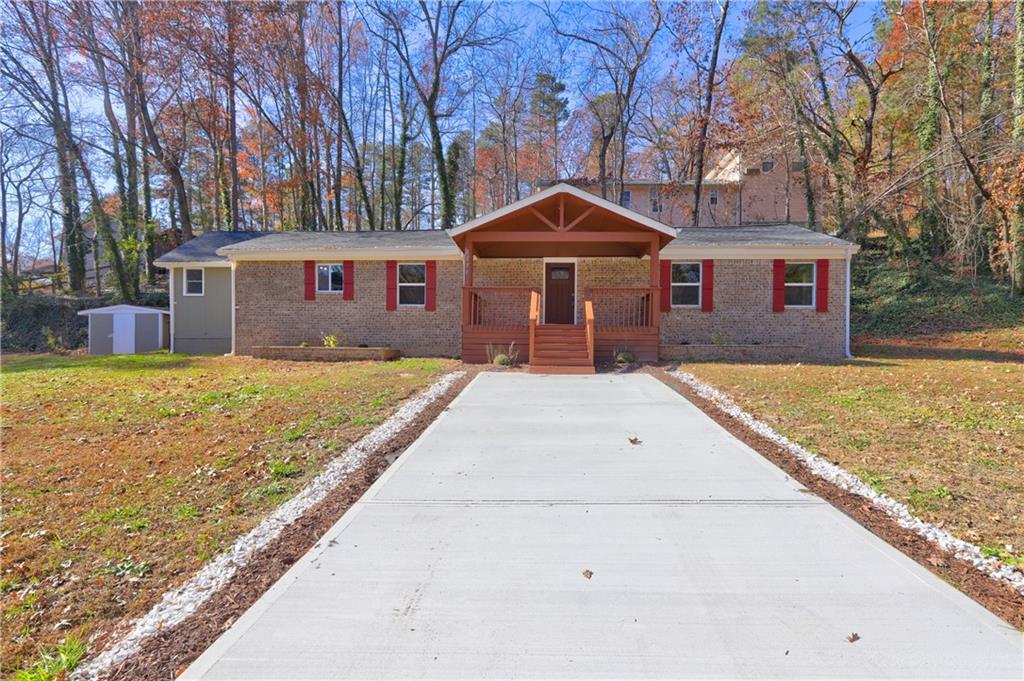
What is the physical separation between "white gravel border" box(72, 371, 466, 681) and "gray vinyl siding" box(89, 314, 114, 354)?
57.5 ft

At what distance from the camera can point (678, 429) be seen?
645 cm

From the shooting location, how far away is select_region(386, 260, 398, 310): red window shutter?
15102 mm

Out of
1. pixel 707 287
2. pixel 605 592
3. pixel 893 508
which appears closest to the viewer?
pixel 605 592

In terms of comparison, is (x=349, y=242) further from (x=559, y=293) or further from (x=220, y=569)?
(x=220, y=569)

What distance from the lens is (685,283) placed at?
14.9m

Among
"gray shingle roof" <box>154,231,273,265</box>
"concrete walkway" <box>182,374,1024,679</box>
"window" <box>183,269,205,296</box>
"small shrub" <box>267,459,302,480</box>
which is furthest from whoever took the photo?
"window" <box>183,269,205,296</box>

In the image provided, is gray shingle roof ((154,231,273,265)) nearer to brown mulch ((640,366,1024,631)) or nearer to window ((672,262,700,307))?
window ((672,262,700,307))

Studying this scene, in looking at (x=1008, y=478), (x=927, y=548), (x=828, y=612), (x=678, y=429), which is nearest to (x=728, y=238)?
(x=678, y=429)

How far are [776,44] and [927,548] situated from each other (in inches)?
958

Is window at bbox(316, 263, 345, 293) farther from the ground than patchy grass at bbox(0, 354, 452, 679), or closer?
farther from the ground

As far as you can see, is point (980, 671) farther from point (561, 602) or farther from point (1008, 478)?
point (1008, 478)

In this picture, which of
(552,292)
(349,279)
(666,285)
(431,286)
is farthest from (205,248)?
(666,285)

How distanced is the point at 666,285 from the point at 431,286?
6563 mm

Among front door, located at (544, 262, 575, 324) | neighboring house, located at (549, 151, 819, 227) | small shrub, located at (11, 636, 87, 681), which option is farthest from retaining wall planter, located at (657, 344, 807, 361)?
neighboring house, located at (549, 151, 819, 227)
